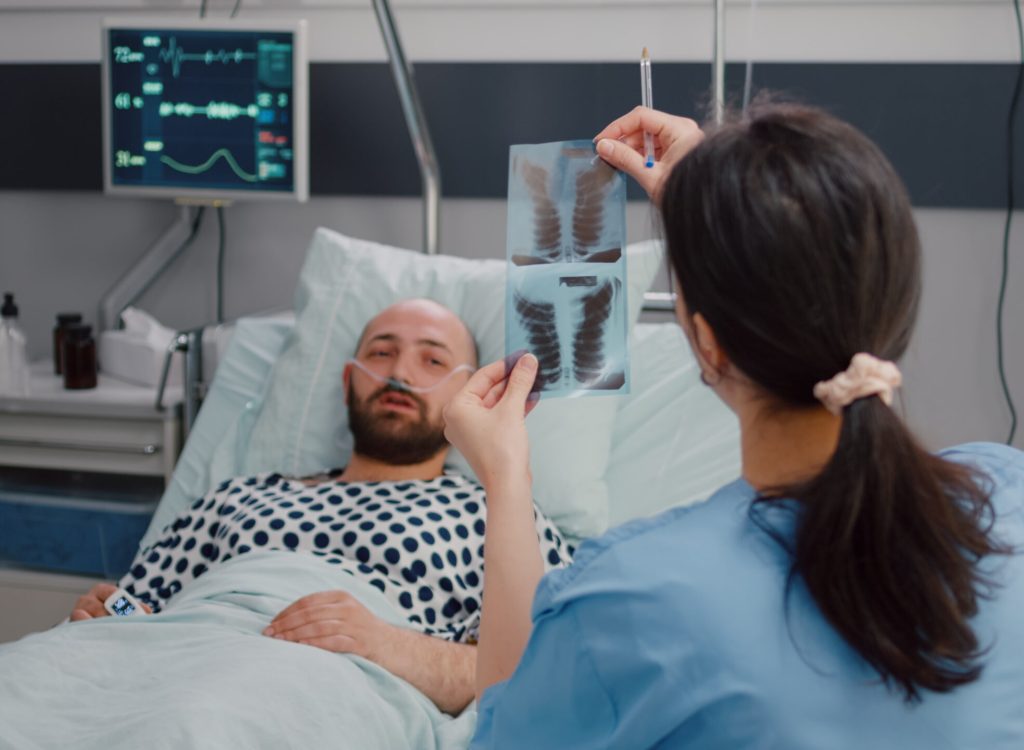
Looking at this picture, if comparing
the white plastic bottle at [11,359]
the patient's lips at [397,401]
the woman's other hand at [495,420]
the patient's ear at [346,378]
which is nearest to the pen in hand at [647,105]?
the woman's other hand at [495,420]

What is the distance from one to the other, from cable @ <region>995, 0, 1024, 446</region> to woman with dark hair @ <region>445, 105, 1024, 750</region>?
180cm

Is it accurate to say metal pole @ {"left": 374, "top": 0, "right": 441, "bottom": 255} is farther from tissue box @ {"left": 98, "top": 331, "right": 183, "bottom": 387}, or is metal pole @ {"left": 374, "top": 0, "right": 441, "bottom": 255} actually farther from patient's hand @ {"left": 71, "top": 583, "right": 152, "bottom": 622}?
patient's hand @ {"left": 71, "top": 583, "right": 152, "bottom": 622}

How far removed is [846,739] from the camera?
0.71m

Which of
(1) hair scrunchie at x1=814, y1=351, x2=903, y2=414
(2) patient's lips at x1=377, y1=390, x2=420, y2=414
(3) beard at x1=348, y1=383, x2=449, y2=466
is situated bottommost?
(3) beard at x1=348, y1=383, x2=449, y2=466

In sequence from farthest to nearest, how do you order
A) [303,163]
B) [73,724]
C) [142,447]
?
[303,163]
[142,447]
[73,724]

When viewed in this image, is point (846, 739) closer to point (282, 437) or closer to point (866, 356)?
point (866, 356)

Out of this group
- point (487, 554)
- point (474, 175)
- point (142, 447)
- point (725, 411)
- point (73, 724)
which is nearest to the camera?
point (487, 554)

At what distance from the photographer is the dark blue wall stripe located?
2398 mm

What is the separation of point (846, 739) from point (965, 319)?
1.97m

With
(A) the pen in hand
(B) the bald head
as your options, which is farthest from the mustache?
(A) the pen in hand

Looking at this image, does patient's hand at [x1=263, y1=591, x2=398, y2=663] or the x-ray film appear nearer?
the x-ray film

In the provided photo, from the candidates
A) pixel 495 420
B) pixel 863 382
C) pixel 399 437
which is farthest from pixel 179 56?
pixel 863 382

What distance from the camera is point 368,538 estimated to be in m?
1.65

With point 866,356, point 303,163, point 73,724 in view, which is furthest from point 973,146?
point 73,724
